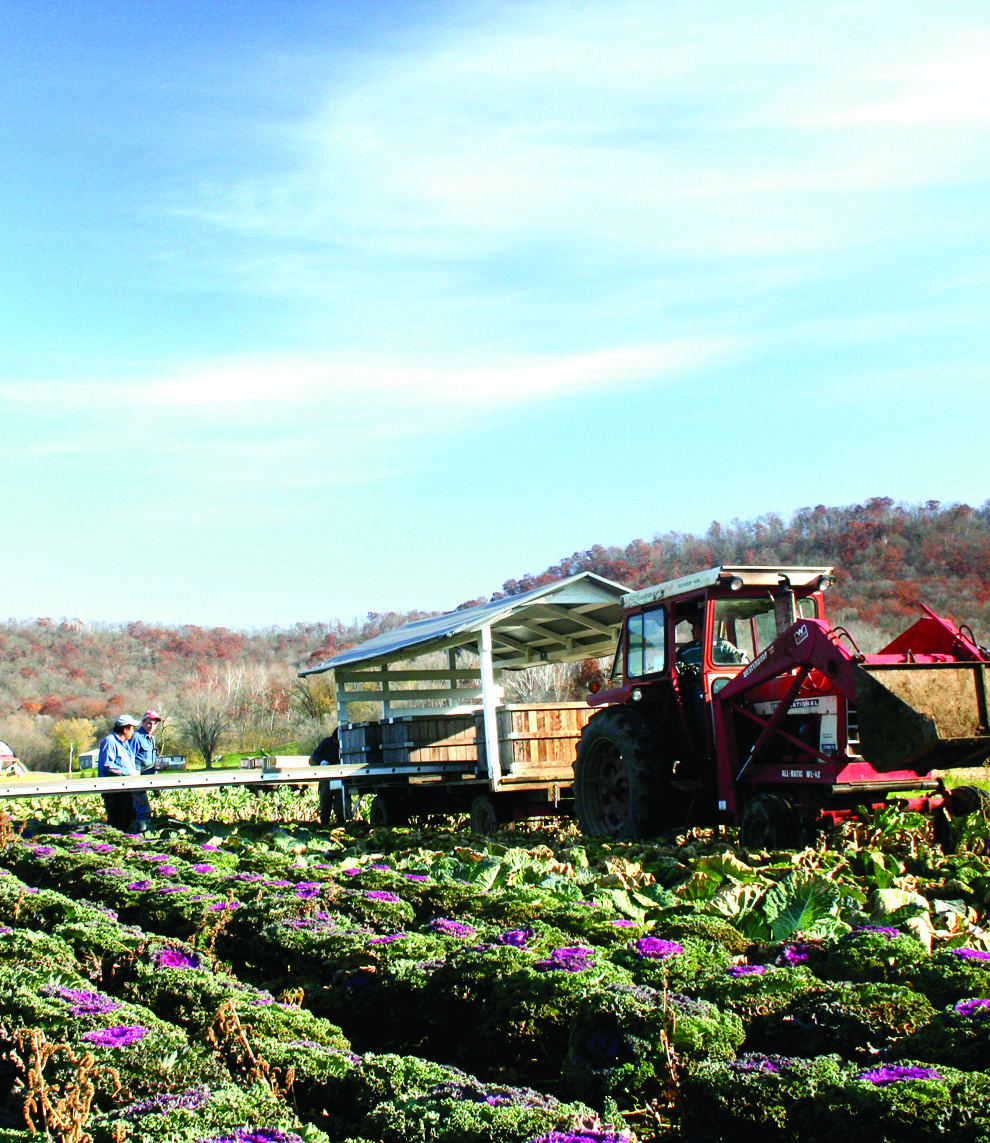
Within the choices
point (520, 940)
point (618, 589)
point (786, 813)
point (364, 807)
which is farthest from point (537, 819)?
point (520, 940)

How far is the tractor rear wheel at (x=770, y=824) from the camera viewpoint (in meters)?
8.02

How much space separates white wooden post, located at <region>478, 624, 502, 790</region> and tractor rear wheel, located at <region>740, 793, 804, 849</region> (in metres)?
4.36

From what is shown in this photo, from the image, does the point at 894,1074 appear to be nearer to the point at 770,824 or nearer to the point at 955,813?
the point at 770,824

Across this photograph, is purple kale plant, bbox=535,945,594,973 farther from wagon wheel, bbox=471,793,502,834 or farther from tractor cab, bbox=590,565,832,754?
→ wagon wheel, bbox=471,793,502,834

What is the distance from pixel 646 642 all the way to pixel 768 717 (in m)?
1.74

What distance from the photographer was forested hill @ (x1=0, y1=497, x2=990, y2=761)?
1917 inches

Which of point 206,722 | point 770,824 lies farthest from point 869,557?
point 770,824

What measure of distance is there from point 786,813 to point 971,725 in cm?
144

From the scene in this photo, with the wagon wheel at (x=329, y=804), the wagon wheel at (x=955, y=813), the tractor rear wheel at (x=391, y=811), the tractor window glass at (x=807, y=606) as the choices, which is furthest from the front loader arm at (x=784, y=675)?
the wagon wheel at (x=329, y=804)

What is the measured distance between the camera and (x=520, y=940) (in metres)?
5.21

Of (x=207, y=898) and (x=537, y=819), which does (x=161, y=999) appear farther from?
(x=537, y=819)

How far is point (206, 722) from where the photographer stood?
4756 cm

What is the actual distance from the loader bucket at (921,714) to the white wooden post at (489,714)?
560cm

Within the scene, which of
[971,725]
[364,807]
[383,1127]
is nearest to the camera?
[383,1127]
